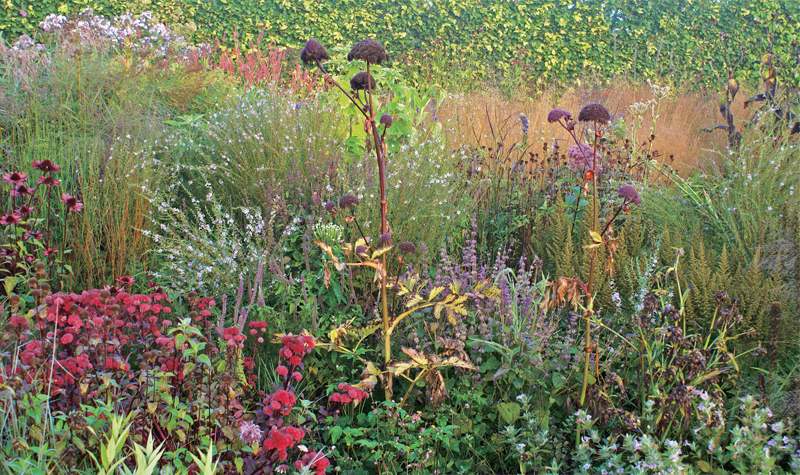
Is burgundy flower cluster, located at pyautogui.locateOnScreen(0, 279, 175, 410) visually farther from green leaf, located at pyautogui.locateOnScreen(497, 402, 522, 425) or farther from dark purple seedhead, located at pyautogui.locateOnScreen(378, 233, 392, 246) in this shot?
green leaf, located at pyautogui.locateOnScreen(497, 402, 522, 425)

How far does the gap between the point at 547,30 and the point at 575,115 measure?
16.9ft

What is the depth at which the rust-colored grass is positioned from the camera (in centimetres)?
586

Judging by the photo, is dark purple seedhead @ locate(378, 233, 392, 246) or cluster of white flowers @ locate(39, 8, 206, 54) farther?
cluster of white flowers @ locate(39, 8, 206, 54)

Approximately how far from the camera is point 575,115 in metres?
7.23

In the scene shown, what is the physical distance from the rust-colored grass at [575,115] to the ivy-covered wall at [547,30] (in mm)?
2756

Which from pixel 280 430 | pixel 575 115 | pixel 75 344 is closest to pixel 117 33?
pixel 575 115

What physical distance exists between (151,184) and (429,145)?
6.62ft

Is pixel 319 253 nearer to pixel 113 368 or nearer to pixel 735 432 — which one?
pixel 113 368

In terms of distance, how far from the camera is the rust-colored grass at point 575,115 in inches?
231


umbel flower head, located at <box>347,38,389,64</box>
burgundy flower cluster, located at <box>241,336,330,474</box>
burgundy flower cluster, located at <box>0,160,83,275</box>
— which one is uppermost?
umbel flower head, located at <box>347,38,389,64</box>

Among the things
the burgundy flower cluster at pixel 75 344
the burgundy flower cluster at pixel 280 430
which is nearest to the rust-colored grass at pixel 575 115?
the burgundy flower cluster at pixel 280 430

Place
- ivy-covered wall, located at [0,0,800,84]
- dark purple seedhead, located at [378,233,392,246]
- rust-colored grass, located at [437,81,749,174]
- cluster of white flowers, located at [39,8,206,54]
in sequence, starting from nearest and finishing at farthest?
dark purple seedhead, located at [378,233,392,246] < rust-colored grass, located at [437,81,749,174] < cluster of white flowers, located at [39,8,206,54] < ivy-covered wall, located at [0,0,800,84]

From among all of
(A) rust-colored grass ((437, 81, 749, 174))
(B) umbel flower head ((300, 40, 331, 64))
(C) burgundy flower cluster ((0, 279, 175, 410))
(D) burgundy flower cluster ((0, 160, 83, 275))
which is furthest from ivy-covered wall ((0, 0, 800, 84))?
(C) burgundy flower cluster ((0, 279, 175, 410))

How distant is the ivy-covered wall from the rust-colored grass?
109 inches
